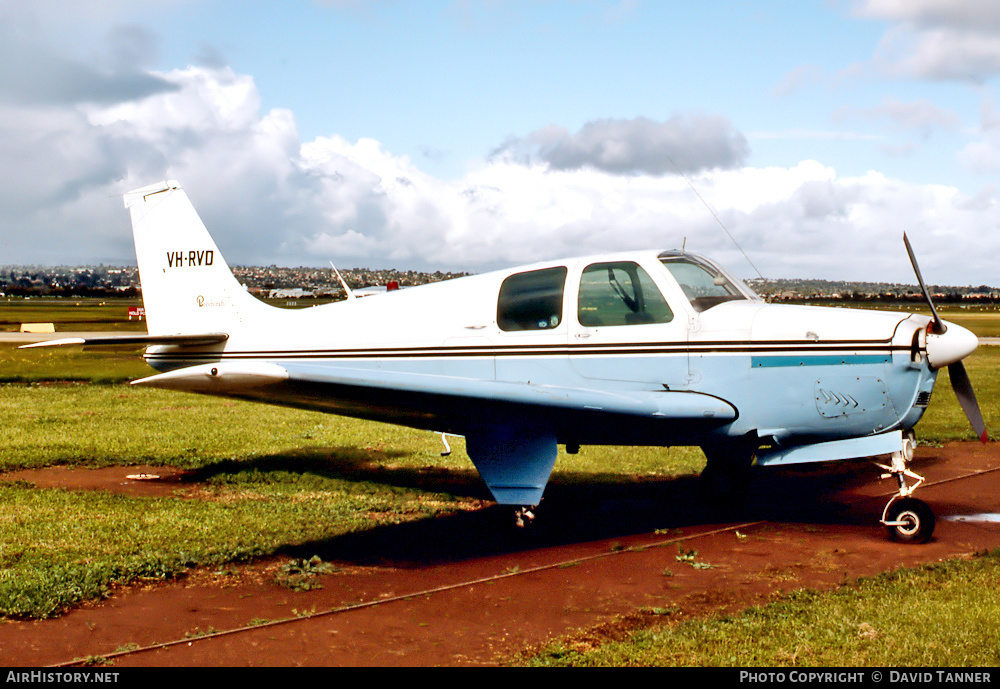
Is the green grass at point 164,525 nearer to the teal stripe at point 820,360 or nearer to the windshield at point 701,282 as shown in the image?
the windshield at point 701,282

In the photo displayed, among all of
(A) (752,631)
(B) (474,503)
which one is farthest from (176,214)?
(A) (752,631)

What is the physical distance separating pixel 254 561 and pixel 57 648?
1988 millimetres

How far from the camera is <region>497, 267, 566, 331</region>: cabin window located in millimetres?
7625

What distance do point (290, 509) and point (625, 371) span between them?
146 inches

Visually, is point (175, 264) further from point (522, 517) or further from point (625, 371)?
point (625, 371)

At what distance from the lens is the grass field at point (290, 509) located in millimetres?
4750

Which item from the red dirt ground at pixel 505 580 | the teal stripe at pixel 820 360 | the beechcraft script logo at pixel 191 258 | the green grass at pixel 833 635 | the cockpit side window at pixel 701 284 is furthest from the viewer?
the beechcraft script logo at pixel 191 258

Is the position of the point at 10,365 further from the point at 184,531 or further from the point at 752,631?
the point at 752,631

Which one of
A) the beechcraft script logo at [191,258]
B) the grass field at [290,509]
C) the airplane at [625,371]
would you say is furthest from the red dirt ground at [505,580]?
the beechcraft script logo at [191,258]

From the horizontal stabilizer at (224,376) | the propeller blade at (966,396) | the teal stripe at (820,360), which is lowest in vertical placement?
the propeller blade at (966,396)

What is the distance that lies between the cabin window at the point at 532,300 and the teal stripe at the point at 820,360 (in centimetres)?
180

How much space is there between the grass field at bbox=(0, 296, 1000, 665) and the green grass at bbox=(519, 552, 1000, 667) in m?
0.01

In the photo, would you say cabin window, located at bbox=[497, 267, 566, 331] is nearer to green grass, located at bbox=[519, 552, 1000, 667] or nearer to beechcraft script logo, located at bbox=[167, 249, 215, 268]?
green grass, located at bbox=[519, 552, 1000, 667]

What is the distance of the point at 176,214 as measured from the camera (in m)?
9.99
